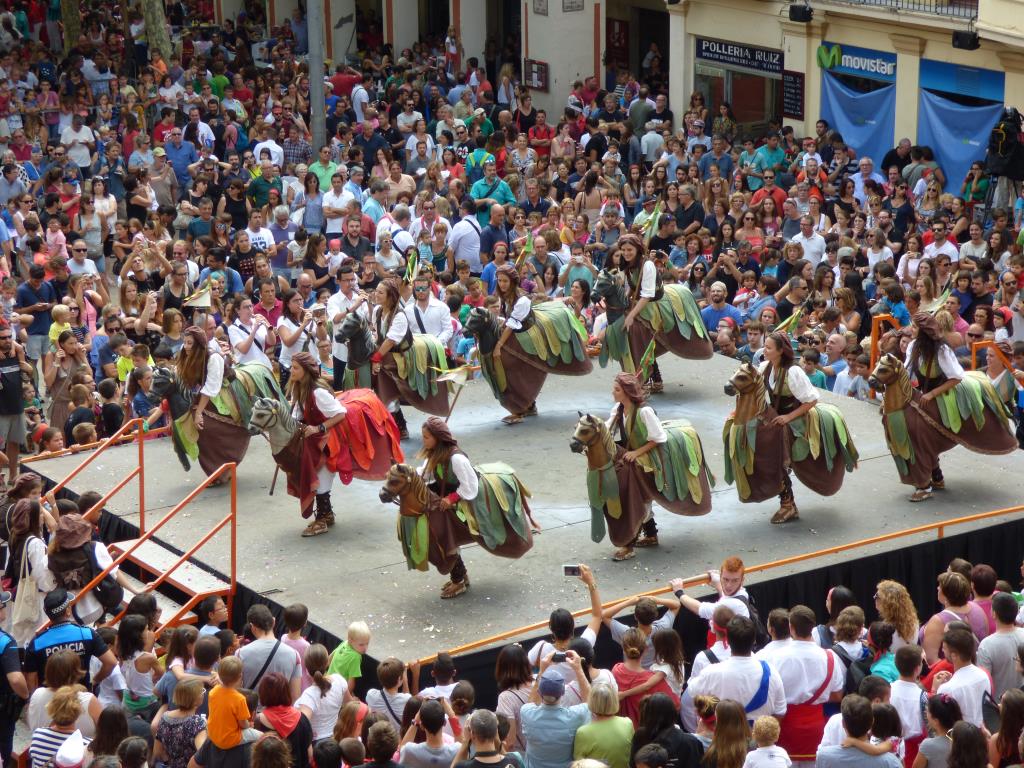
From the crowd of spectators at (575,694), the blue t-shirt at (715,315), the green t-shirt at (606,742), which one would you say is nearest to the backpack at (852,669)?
the crowd of spectators at (575,694)

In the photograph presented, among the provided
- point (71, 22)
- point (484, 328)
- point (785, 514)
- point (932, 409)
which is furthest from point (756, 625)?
point (71, 22)

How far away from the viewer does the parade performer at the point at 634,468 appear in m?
13.2

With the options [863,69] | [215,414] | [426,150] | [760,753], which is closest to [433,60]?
[426,150]

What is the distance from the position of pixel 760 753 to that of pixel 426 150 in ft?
56.0

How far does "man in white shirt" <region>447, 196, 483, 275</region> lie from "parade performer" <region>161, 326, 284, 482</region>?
587 centimetres

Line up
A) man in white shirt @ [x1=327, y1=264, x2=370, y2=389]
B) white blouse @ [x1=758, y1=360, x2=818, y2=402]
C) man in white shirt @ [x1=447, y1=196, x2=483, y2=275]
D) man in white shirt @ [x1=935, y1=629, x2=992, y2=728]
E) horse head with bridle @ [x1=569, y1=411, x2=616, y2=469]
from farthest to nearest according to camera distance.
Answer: man in white shirt @ [x1=447, y1=196, x2=483, y2=275]
man in white shirt @ [x1=327, y1=264, x2=370, y2=389]
white blouse @ [x1=758, y1=360, x2=818, y2=402]
horse head with bridle @ [x1=569, y1=411, x2=616, y2=469]
man in white shirt @ [x1=935, y1=629, x2=992, y2=728]

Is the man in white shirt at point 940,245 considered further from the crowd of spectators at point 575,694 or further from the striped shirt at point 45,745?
the striped shirt at point 45,745

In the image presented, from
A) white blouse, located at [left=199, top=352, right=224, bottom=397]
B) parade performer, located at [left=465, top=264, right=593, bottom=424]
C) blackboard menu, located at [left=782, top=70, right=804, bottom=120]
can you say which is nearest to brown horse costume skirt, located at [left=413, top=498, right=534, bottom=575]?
white blouse, located at [left=199, top=352, right=224, bottom=397]

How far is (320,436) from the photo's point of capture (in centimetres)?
1386

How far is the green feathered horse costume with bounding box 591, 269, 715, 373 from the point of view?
16188 millimetres

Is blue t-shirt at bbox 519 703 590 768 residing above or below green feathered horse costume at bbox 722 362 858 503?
below

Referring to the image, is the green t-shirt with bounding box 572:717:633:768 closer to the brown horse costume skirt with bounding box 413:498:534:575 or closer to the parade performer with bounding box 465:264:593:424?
the brown horse costume skirt with bounding box 413:498:534:575

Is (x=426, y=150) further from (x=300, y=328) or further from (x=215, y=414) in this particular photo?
(x=215, y=414)

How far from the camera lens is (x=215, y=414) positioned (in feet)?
47.9
